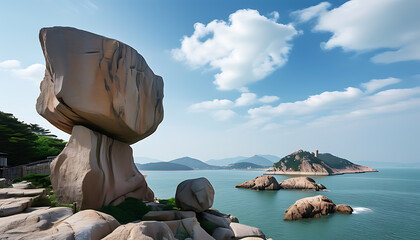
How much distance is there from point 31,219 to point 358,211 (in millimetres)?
29829

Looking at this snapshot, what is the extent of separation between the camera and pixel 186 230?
7934 mm

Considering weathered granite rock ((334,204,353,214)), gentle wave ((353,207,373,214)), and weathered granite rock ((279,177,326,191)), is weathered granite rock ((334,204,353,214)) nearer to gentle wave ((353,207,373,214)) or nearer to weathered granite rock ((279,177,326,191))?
gentle wave ((353,207,373,214))

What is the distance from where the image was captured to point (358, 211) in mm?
25172

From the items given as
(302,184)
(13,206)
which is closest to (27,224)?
(13,206)

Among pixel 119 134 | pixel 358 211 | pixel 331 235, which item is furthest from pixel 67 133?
pixel 358 211

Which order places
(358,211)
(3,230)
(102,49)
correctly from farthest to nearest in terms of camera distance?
(358,211) → (102,49) → (3,230)

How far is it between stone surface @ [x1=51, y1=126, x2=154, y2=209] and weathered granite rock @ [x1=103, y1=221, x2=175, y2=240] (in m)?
4.02

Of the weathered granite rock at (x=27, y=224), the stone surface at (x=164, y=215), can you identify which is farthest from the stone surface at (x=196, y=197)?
the weathered granite rock at (x=27, y=224)

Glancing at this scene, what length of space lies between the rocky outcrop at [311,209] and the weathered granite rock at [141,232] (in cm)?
1971

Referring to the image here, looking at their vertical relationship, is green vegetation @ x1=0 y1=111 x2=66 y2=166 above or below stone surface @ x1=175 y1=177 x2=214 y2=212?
above

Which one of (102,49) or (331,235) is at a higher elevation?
(102,49)

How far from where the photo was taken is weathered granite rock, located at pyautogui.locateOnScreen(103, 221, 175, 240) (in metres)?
4.56

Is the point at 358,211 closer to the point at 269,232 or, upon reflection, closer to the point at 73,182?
the point at 269,232

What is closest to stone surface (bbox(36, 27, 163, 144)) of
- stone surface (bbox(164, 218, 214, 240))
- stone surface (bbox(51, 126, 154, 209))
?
stone surface (bbox(51, 126, 154, 209))
